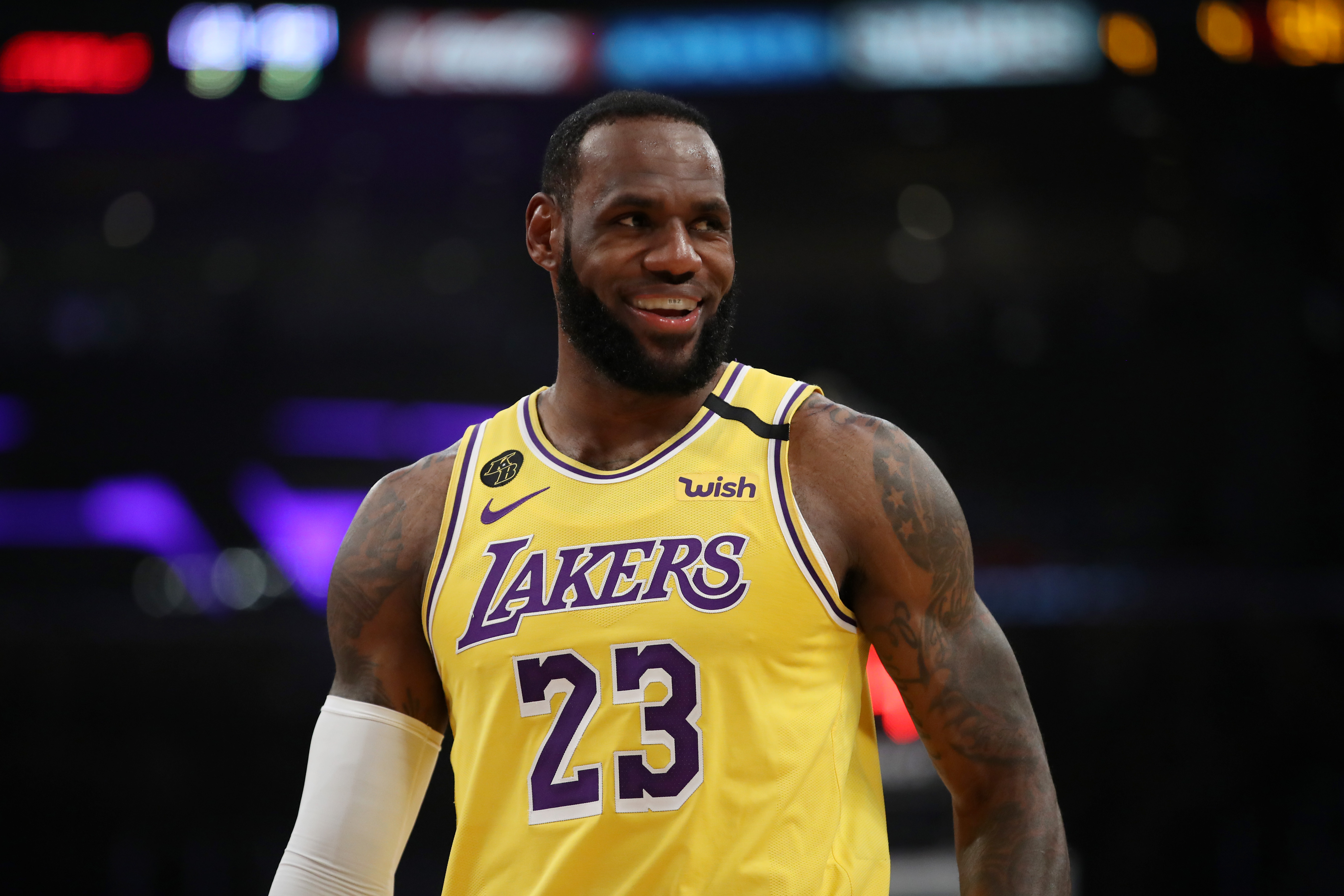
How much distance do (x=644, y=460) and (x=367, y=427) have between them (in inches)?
442

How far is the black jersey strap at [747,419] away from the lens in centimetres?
208

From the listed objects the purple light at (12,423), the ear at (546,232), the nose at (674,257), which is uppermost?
the purple light at (12,423)

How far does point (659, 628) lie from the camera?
1.91m

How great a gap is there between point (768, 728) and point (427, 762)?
2.22 ft

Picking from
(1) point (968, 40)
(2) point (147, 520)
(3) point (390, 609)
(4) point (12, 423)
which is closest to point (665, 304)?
(3) point (390, 609)

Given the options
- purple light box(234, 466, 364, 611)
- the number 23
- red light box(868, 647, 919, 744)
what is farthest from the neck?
purple light box(234, 466, 364, 611)

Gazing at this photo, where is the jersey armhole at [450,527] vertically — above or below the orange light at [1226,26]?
below

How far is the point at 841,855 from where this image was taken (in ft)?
6.20

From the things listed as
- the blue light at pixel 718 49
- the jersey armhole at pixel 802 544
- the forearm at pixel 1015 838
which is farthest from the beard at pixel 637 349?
the blue light at pixel 718 49

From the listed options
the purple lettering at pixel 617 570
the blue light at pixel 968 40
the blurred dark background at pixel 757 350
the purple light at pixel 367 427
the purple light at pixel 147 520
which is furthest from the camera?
the purple light at pixel 367 427

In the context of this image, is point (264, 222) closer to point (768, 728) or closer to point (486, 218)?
point (486, 218)

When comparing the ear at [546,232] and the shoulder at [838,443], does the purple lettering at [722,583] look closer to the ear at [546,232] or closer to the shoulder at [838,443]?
the shoulder at [838,443]

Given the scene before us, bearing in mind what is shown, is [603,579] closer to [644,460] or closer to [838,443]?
[644,460]

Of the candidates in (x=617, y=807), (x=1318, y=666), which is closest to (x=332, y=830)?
(x=617, y=807)
